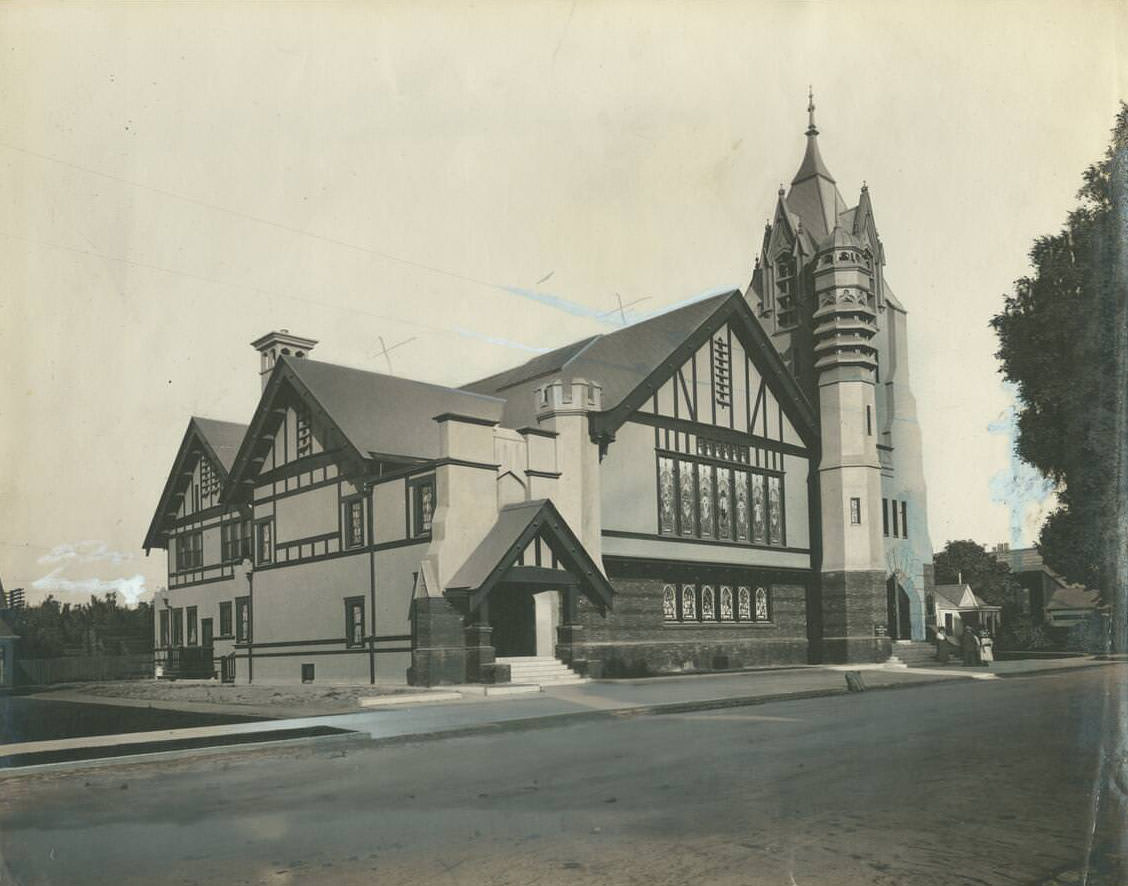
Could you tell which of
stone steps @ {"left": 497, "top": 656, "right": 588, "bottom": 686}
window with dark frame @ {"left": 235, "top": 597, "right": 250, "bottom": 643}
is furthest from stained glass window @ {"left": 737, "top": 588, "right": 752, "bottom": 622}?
window with dark frame @ {"left": 235, "top": 597, "right": 250, "bottom": 643}

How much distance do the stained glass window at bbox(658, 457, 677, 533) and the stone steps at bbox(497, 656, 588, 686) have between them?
5972 millimetres

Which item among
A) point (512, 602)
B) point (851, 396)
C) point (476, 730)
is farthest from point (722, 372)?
point (476, 730)

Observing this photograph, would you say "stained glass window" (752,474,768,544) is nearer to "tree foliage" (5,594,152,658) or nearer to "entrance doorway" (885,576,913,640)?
"entrance doorway" (885,576,913,640)

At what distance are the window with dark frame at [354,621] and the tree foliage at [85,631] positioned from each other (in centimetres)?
2119

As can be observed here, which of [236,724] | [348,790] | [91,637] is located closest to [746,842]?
[348,790]

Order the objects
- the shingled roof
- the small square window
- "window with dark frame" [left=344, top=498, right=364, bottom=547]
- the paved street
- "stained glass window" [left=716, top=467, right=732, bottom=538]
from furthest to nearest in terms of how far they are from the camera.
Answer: the small square window
"stained glass window" [left=716, top=467, right=732, bottom=538]
the shingled roof
"window with dark frame" [left=344, top=498, right=364, bottom=547]
the paved street

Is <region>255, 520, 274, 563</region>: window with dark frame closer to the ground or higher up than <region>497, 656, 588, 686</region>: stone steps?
higher up

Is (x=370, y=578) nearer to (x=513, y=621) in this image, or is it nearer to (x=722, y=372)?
(x=513, y=621)

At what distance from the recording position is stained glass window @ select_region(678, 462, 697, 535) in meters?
32.2

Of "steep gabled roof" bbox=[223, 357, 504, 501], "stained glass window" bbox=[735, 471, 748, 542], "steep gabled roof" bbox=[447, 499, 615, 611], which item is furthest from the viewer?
"stained glass window" bbox=[735, 471, 748, 542]

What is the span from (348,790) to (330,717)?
330 inches

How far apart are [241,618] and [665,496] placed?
53.6ft

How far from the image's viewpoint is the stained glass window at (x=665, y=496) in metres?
31.6

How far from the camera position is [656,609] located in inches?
1218
